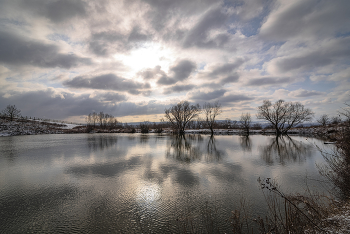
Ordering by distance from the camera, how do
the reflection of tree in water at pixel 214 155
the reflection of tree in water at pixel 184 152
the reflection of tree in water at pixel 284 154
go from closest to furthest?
the reflection of tree in water at pixel 284 154, the reflection of tree in water at pixel 214 155, the reflection of tree in water at pixel 184 152

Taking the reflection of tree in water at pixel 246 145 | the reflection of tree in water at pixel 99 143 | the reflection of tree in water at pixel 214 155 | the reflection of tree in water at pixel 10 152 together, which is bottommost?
the reflection of tree in water at pixel 246 145

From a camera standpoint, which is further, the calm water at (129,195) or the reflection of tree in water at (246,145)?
the reflection of tree in water at (246,145)

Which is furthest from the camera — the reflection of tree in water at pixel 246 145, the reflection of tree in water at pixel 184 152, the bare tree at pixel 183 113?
the bare tree at pixel 183 113

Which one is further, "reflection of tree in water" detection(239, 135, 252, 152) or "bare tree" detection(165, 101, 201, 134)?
"bare tree" detection(165, 101, 201, 134)

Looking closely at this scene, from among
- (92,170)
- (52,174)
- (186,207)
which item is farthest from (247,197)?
(52,174)

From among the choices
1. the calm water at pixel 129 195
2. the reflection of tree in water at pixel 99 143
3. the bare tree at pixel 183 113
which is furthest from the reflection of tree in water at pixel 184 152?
the bare tree at pixel 183 113

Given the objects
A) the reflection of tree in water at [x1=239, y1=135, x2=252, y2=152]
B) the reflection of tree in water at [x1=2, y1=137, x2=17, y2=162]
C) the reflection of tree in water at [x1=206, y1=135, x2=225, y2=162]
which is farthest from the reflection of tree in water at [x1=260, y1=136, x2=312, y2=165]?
the reflection of tree in water at [x1=2, y1=137, x2=17, y2=162]

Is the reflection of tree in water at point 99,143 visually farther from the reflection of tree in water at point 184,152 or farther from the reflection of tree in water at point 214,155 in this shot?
the reflection of tree in water at point 214,155

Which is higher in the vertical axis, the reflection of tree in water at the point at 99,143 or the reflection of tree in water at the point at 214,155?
the reflection of tree in water at the point at 99,143

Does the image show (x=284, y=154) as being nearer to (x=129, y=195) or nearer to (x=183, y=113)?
(x=129, y=195)

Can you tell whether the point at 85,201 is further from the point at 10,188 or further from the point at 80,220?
the point at 10,188

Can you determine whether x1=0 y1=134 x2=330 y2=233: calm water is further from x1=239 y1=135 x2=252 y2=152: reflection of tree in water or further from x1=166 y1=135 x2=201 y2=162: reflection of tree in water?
x1=239 y1=135 x2=252 y2=152: reflection of tree in water

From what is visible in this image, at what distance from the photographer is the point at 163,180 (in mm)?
8523

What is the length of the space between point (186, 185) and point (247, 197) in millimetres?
2782
